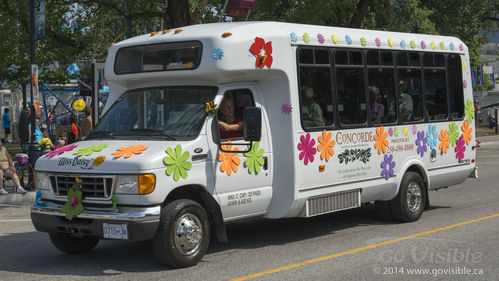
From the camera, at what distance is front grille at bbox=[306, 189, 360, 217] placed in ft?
30.2

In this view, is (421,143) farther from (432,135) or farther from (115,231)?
(115,231)

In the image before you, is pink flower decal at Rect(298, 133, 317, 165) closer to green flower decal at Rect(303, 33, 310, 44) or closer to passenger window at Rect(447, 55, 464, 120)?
green flower decal at Rect(303, 33, 310, 44)

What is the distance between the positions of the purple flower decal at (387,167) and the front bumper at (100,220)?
4.09 metres

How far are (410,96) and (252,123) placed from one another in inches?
157

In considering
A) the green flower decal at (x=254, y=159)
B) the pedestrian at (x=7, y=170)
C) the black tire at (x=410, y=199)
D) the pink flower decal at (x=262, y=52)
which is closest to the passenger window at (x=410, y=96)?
the black tire at (x=410, y=199)

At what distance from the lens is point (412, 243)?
8.89 metres

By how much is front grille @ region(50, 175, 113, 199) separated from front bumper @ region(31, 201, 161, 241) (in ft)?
0.54

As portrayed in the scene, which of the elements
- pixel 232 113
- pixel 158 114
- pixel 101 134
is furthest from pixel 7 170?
pixel 232 113

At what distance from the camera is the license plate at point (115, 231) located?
7.29 metres

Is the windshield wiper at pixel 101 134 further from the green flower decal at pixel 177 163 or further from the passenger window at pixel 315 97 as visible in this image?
the passenger window at pixel 315 97

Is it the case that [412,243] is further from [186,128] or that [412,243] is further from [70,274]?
[70,274]

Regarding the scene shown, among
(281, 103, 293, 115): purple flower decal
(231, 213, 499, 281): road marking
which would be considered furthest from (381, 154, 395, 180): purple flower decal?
(281, 103, 293, 115): purple flower decal

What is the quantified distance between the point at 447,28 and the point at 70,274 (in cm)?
2513

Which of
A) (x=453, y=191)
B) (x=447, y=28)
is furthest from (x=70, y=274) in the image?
(x=447, y=28)
